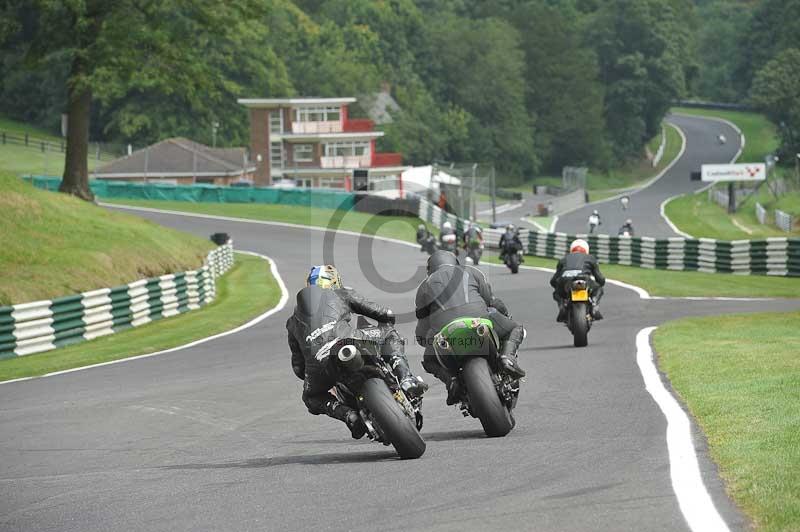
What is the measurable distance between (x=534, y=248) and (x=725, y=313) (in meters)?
23.8

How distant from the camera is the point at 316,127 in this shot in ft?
343

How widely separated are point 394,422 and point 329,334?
95cm

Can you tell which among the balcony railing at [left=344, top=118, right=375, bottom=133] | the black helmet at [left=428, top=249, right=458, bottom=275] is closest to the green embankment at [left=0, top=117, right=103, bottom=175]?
the balcony railing at [left=344, top=118, right=375, bottom=133]

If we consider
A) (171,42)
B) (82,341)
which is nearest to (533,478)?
(82,341)

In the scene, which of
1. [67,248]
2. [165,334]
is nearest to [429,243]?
[67,248]

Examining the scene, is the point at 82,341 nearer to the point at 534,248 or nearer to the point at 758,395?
the point at 758,395

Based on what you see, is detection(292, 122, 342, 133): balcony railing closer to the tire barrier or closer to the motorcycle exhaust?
the tire barrier

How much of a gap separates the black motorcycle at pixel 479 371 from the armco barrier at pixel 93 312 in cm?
1174

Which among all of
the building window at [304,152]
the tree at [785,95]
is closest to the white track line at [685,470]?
the building window at [304,152]

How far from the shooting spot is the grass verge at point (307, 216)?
2414 inches

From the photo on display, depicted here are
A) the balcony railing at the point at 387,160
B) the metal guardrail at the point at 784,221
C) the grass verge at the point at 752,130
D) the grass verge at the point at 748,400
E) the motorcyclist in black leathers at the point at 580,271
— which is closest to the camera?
the grass verge at the point at 748,400

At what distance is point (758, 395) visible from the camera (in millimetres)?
11414

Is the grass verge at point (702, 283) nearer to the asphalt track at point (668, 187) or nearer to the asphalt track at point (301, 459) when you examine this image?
the asphalt track at point (301, 459)

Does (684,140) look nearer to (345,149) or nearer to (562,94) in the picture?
(562,94)
